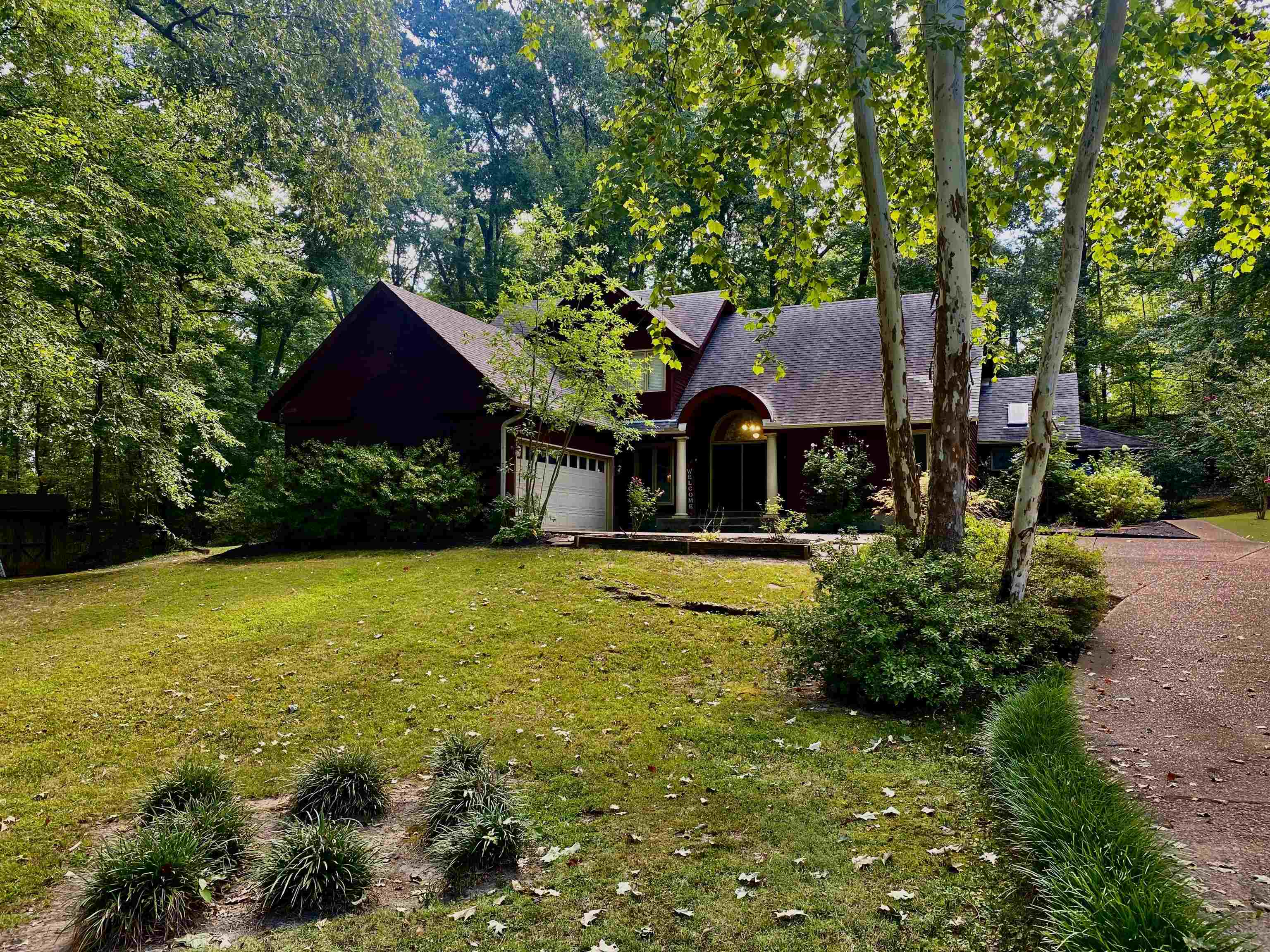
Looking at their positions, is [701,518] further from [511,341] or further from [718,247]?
[718,247]

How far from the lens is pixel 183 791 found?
384 cm

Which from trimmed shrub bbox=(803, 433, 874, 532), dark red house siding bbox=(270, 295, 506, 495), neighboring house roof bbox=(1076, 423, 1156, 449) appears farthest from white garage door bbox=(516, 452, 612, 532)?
neighboring house roof bbox=(1076, 423, 1156, 449)

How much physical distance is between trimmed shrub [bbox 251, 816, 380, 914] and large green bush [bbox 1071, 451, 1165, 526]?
16087 mm

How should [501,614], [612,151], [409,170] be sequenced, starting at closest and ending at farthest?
[612,151] < [501,614] < [409,170]

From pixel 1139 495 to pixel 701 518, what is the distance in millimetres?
9763

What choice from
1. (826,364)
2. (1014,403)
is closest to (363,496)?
(826,364)

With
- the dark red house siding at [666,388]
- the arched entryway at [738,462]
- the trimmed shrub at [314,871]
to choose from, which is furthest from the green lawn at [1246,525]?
the trimmed shrub at [314,871]

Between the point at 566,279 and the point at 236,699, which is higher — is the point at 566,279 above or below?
above

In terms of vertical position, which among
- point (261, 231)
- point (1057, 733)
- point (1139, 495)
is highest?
point (261, 231)

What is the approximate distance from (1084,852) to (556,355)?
1123cm

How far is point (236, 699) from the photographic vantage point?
5.78 metres

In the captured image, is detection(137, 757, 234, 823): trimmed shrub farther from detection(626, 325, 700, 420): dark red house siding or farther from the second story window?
the second story window

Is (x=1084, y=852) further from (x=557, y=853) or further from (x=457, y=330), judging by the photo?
(x=457, y=330)

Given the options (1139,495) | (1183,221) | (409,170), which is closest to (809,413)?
(1139,495)
